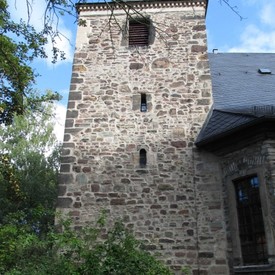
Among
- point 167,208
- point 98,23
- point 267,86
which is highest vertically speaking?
point 98,23

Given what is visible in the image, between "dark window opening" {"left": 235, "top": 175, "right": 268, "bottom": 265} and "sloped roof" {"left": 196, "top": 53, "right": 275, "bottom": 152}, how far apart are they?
1.11m

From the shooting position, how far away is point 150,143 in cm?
795

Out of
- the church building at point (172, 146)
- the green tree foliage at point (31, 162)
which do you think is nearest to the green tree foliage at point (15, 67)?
the church building at point (172, 146)

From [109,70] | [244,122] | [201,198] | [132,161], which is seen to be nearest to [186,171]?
[201,198]

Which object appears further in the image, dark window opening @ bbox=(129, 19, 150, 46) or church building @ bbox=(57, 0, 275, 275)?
dark window opening @ bbox=(129, 19, 150, 46)

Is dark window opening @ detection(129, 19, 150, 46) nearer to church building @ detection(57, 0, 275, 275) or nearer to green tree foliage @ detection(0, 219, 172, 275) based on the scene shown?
church building @ detection(57, 0, 275, 275)

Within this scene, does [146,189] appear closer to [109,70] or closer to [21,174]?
[109,70]

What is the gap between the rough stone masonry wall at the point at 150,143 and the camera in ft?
23.2

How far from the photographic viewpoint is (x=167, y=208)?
7.28 metres

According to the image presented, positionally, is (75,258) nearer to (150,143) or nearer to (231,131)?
(150,143)

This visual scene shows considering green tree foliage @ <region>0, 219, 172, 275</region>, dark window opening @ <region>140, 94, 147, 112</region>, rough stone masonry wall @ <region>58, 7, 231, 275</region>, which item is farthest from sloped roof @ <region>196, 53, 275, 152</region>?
green tree foliage @ <region>0, 219, 172, 275</region>

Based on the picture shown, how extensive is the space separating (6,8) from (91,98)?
280cm

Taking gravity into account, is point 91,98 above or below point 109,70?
below

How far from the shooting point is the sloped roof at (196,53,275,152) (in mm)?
7066
